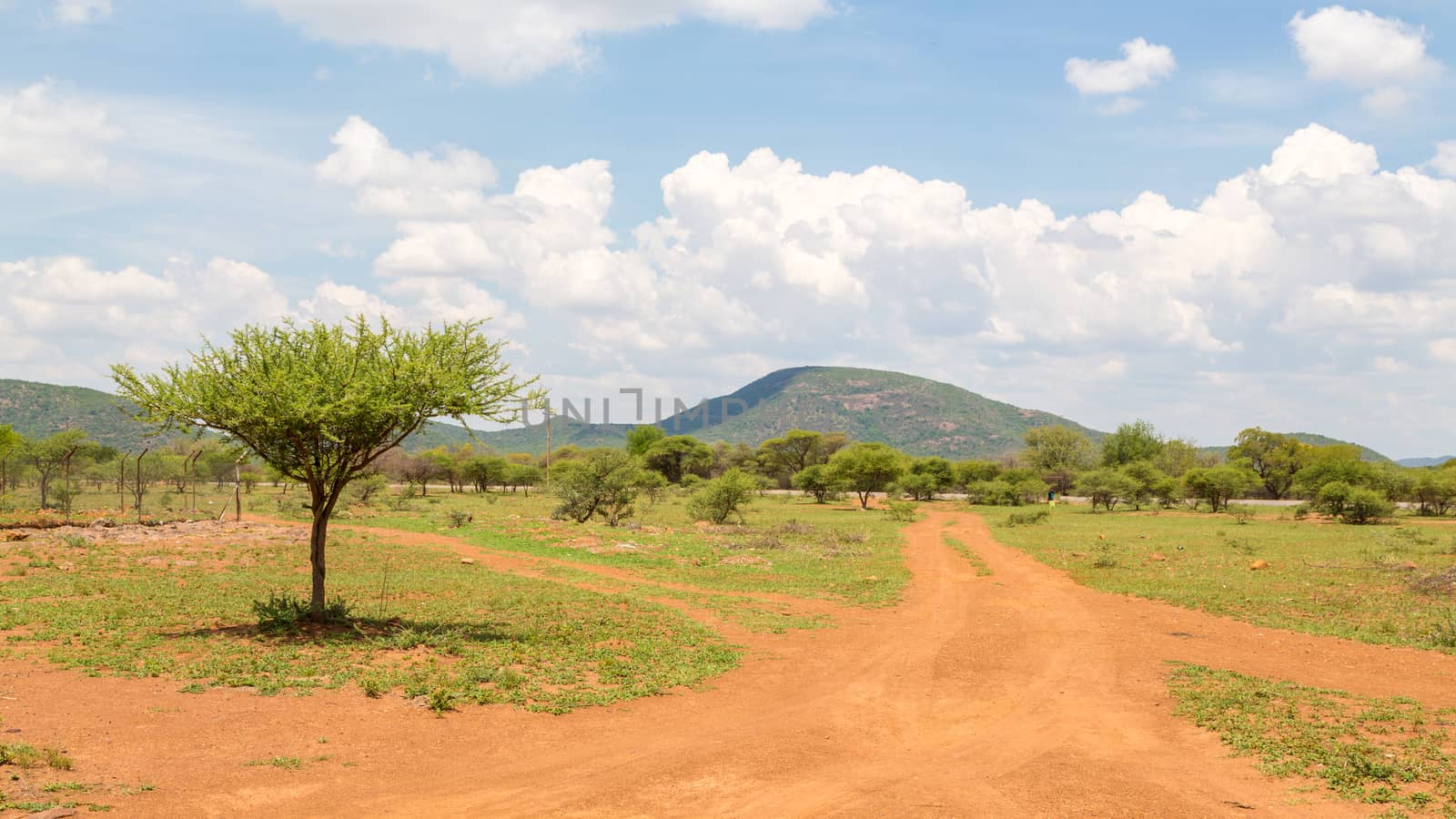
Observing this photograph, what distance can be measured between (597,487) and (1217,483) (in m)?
49.3

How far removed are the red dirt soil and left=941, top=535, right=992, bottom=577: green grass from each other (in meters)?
12.3

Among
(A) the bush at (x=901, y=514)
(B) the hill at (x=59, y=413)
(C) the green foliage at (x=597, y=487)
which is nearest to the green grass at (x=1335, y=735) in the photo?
(C) the green foliage at (x=597, y=487)

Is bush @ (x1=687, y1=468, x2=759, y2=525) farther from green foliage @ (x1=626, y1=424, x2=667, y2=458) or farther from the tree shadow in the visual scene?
green foliage @ (x1=626, y1=424, x2=667, y2=458)

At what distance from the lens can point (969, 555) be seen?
110 feet

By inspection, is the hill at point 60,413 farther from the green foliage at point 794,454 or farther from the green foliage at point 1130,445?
the green foliage at point 1130,445

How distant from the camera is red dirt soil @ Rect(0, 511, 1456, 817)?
850 cm

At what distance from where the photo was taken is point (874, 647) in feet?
54.3

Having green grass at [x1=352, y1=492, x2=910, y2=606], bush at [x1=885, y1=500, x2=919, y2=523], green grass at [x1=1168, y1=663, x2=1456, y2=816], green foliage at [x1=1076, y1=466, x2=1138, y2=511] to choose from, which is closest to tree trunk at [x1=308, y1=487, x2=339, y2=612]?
green grass at [x1=352, y1=492, x2=910, y2=606]

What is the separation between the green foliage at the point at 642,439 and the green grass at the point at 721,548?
5731 centimetres

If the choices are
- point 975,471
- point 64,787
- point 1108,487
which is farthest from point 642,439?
point 64,787

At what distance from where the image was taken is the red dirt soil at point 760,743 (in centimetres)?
850

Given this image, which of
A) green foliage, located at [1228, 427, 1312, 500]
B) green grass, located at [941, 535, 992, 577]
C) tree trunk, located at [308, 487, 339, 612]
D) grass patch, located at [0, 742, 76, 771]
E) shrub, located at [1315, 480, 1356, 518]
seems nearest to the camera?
grass patch, located at [0, 742, 76, 771]

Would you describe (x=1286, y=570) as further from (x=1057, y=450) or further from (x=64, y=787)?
(x=1057, y=450)

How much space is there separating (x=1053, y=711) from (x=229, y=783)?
10.7m
